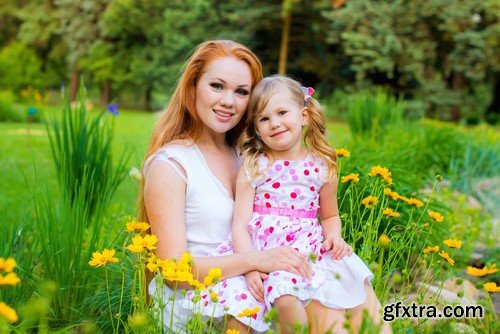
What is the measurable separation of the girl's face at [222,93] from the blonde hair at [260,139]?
0.06 m

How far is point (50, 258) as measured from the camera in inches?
92.8

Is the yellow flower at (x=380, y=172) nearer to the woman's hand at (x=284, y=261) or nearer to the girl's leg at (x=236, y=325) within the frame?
the woman's hand at (x=284, y=261)

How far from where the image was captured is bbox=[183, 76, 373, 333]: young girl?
204 cm

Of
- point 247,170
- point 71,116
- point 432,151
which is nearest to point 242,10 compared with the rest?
point 432,151

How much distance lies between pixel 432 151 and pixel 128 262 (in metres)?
4.26

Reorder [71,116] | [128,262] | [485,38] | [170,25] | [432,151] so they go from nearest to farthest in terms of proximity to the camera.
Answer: [128,262] < [71,116] < [432,151] < [485,38] < [170,25]

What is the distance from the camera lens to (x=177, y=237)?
2191 millimetres

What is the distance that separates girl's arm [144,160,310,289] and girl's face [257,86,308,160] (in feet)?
1.18

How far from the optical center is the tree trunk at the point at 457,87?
2258 cm

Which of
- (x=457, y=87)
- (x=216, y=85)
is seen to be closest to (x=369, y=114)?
(x=216, y=85)

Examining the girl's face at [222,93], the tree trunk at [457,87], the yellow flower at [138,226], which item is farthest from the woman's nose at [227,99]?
the tree trunk at [457,87]

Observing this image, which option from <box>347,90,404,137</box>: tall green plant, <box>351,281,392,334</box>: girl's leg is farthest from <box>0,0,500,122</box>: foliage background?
<box>351,281,392,334</box>: girl's leg

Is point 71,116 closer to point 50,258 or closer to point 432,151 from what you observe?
point 50,258

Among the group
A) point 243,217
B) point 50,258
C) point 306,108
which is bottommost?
point 50,258
